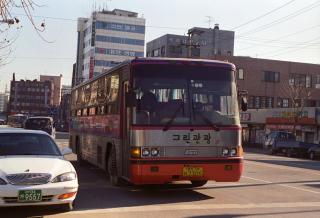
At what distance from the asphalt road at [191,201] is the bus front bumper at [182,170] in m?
0.50

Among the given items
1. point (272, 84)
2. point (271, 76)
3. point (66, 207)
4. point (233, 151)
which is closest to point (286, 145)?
point (272, 84)

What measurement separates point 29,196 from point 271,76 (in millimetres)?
74081

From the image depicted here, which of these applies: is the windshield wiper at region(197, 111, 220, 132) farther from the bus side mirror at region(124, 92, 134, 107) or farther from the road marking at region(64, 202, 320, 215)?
the road marking at region(64, 202, 320, 215)

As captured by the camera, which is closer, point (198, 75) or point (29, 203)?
point (29, 203)

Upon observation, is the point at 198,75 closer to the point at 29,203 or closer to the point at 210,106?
the point at 210,106

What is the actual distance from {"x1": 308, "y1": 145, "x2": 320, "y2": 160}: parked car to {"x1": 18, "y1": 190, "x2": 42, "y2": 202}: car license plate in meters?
37.9

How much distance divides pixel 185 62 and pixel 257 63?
67.8 metres

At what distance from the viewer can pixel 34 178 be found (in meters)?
Result: 8.96

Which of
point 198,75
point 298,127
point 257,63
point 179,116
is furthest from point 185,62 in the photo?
point 257,63

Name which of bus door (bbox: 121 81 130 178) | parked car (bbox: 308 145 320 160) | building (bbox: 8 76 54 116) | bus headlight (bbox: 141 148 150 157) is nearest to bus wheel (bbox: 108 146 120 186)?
bus door (bbox: 121 81 130 178)

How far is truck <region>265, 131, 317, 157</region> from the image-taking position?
46.4 metres

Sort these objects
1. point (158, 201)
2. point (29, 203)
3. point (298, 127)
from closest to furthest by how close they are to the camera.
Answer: point (29, 203) < point (158, 201) < point (298, 127)

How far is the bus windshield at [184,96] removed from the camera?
12.1 m

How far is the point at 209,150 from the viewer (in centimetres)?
1223
